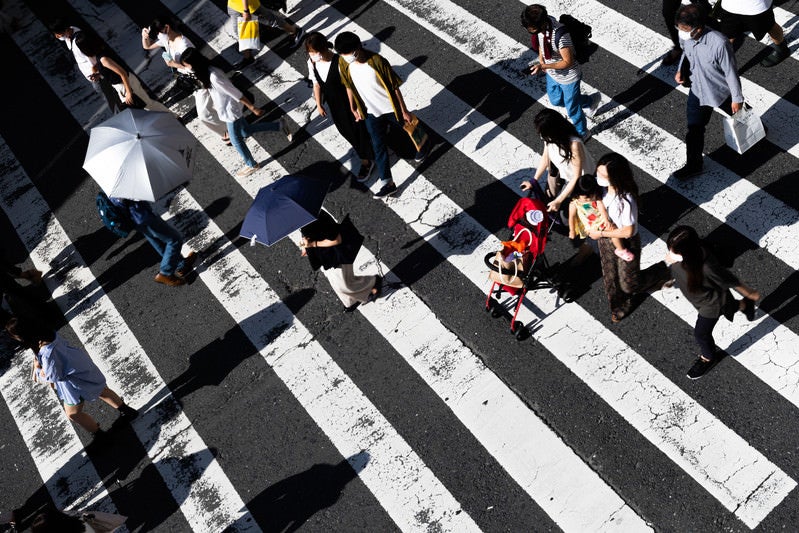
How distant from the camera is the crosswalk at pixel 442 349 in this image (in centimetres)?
679

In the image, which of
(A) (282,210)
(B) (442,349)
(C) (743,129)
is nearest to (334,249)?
(A) (282,210)

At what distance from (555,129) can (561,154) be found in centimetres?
30

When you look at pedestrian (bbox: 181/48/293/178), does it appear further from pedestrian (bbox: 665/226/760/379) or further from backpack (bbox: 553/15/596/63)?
pedestrian (bbox: 665/226/760/379)

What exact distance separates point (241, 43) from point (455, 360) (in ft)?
19.5

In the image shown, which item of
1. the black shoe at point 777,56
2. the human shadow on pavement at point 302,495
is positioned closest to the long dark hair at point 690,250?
the human shadow on pavement at point 302,495

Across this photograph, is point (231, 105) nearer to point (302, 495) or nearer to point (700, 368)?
point (302, 495)

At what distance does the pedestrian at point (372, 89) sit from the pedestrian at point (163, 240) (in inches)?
99.3

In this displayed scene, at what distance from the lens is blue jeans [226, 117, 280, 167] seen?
9.48 metres

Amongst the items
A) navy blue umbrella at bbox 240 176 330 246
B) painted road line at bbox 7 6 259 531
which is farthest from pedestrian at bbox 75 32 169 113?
navy blue umbrella at bbox 240 176 330 246

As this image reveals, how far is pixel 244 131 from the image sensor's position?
9633 millimetres

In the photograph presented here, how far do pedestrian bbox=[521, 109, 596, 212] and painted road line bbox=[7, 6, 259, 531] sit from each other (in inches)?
167

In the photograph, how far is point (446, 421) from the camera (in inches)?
291

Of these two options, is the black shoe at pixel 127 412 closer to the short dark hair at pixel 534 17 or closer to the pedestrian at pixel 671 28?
the short dark hair at pixel 534 17

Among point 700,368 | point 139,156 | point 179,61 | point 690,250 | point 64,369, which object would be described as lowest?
point 700,368
